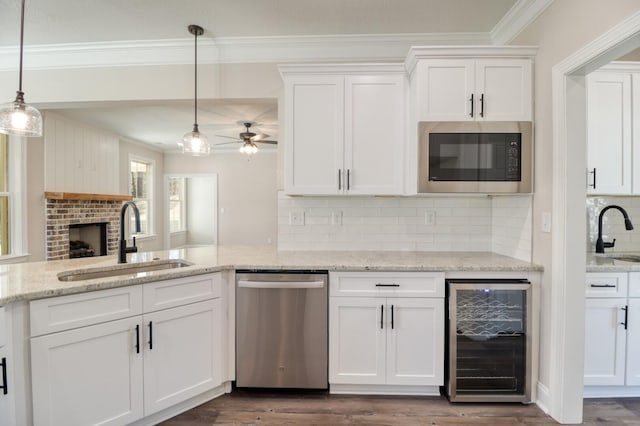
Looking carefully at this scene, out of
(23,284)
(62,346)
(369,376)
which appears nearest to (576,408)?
(369,376)

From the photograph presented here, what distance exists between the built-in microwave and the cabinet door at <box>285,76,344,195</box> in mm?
617

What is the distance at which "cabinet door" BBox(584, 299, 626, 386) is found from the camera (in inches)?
78.7

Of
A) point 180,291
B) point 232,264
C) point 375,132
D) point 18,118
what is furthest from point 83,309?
point 375,132

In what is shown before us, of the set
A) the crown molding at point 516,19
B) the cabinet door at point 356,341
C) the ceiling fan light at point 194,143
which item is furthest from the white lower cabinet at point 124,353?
the crown molding at point 516,19

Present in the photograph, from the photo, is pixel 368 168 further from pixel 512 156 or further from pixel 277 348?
pixel 277 348

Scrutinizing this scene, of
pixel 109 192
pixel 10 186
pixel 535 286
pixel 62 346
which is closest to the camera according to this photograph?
pixel 62 346

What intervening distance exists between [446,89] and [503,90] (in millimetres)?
380

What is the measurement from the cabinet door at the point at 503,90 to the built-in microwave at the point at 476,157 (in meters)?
0.07

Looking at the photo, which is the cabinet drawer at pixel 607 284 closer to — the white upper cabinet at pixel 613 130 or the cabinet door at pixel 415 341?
the white upper cabinet at pixel 613 130

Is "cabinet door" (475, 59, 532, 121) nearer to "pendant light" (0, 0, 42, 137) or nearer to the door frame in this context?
the door frame

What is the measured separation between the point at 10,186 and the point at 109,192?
1.60 metres

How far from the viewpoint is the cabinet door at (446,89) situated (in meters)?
2.12

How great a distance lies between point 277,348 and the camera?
205cm

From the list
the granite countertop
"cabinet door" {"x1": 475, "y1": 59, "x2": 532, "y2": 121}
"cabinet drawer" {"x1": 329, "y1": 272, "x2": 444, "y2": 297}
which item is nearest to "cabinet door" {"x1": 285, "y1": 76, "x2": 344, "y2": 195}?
the granite countertop
